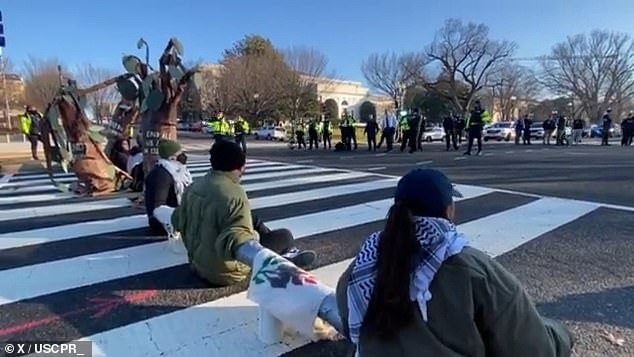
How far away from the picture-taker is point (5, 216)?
22.0 feet

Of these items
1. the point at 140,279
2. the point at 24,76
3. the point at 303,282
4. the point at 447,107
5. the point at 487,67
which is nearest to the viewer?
the point at 303,282

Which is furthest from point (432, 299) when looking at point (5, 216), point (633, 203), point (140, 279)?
point (5, 216)

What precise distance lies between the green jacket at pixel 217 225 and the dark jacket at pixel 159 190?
138cm

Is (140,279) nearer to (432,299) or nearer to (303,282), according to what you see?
(303,282)

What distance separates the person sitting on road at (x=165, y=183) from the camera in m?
5.06

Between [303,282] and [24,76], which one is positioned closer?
[303,282]

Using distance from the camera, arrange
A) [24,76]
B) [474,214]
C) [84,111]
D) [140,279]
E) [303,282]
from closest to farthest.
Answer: [303,282] < [140,279] < [474,214] < [84,111] < [24,76]

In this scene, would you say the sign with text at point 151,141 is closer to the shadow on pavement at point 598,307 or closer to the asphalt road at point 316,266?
the asphalt road at point 316,266

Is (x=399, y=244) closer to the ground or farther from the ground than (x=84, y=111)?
closer to the ground

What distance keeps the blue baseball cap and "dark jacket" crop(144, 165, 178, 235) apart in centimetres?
394

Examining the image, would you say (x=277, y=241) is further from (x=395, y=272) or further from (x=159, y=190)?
(x=395, y=272)

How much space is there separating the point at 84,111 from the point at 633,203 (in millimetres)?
9028

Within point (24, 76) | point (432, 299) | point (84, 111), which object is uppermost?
point (24, 76)

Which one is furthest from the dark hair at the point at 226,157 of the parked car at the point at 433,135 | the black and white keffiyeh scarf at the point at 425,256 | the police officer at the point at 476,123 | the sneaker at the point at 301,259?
the parked car at the point at 433,135
